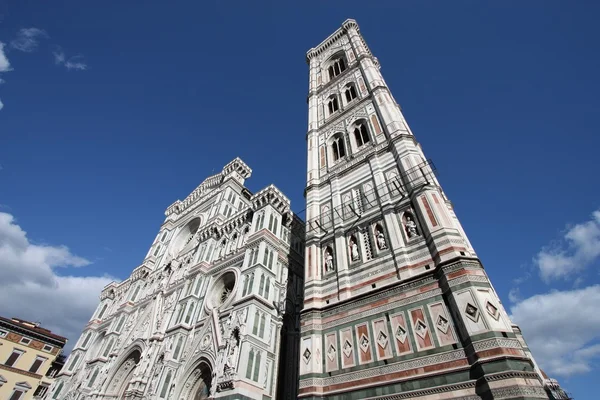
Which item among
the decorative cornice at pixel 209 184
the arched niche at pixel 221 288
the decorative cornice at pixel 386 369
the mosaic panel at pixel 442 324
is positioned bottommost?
the decorative cornice at pixel 386 369

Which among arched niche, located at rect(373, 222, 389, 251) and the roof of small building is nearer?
arched niche, located at rect(373, 222, 389, 251)

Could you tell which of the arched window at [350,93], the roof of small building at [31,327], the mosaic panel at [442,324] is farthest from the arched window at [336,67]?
the roof of small building at [31,327]


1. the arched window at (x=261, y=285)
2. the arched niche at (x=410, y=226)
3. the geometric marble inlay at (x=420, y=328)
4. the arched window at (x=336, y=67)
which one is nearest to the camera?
the geometric marble inlay at (x=420, y=328)

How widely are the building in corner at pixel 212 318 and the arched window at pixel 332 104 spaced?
9.81 m

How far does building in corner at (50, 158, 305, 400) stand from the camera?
16516mm

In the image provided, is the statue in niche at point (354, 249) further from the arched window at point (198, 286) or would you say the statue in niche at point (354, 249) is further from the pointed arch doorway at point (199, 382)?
the arched window at point (198, 286)

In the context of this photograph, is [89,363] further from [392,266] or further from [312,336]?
[392,266]

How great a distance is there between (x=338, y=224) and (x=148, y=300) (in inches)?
803

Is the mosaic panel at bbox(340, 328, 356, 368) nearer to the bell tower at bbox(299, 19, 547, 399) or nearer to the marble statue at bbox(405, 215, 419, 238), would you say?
the bell tower at bbox(299, 19, 547, 399)

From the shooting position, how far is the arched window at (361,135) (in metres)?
22.4

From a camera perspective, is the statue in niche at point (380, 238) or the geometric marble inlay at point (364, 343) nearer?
the geometric marble inlay at point (364, 343)

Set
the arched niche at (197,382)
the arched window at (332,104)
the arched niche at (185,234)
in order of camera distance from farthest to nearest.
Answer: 1. the arched niche at (185,234)
2. the arched window at (332,104)
3. the arched niche at (197,382)

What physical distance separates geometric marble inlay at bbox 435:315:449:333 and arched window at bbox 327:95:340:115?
21.0 meters

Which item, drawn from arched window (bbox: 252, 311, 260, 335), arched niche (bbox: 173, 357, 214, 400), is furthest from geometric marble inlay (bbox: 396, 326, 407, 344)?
arched niche (bbox: 173, 357, 214, 400)
